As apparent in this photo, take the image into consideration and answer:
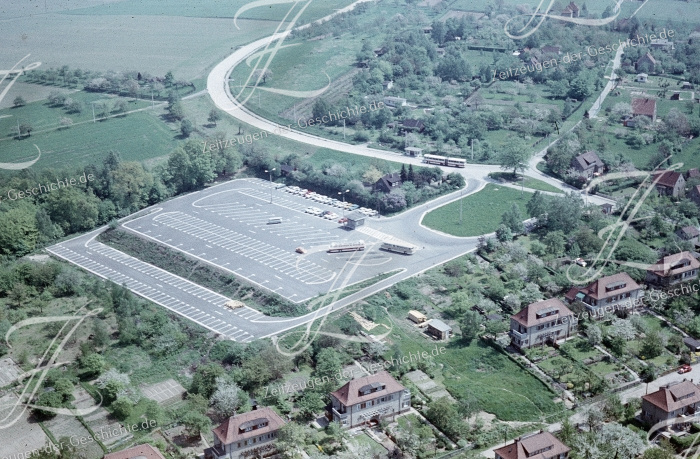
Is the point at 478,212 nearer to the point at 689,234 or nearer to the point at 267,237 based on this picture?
the point at 689,234

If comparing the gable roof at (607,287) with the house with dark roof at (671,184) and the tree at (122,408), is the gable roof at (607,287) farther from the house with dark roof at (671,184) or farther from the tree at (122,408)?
the tree at (122,408)

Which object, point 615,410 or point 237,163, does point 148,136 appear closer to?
point 237,163

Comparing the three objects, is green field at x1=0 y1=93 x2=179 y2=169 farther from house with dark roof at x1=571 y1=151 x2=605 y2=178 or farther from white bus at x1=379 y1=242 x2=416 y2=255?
house with dark roof at x1=571 y1=151 x2=605 y2=178

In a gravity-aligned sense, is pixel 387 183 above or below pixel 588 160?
below

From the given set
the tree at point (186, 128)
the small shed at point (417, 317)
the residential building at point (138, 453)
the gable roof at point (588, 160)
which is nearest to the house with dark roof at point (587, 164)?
the gable roof at point (588, 160)

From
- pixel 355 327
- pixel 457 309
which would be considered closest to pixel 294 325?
pixel 355 327

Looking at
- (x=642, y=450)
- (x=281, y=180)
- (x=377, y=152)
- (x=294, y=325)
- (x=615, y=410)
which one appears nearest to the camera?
(x=642, y=450)

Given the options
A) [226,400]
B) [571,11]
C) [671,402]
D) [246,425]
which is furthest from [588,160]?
[571,11]
